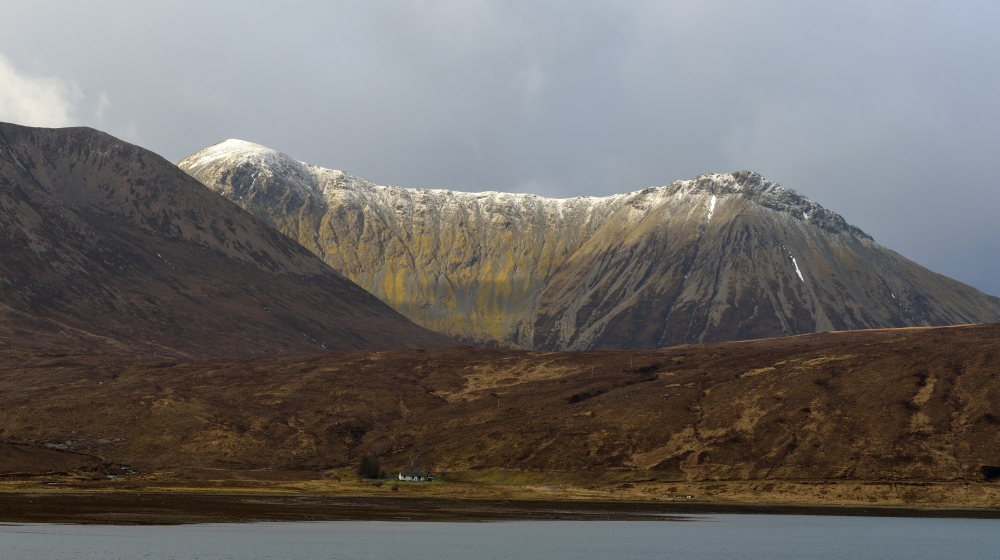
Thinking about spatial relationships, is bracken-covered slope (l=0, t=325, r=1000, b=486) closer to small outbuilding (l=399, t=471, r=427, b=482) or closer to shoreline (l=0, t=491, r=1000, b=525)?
small outbuilding (l=399, t=471, r=427, b=482)

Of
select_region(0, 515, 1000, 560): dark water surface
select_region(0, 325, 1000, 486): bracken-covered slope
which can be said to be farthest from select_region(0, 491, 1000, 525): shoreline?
select_region(0, 325, 1000, 486): bracken-covered slope

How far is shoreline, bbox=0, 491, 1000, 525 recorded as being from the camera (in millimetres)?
103688

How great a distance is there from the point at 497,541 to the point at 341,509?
33853 mm

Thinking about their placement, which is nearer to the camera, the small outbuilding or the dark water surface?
the dark water surface

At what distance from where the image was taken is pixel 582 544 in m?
91.8

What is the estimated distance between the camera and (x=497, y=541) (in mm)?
91188

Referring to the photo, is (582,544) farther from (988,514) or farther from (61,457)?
(61,457)

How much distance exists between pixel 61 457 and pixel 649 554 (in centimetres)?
11455

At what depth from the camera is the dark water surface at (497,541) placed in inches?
3110

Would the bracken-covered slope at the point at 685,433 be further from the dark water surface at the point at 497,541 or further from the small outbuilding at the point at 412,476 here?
the dark water surface at the point at 497,541

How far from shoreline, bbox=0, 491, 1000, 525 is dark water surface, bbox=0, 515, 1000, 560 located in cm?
621

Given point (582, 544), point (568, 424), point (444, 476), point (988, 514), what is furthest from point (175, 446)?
point (988, 514)

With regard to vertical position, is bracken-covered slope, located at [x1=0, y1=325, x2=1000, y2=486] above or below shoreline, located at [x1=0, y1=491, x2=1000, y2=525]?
above

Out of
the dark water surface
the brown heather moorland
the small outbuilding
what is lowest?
the dark water surface
